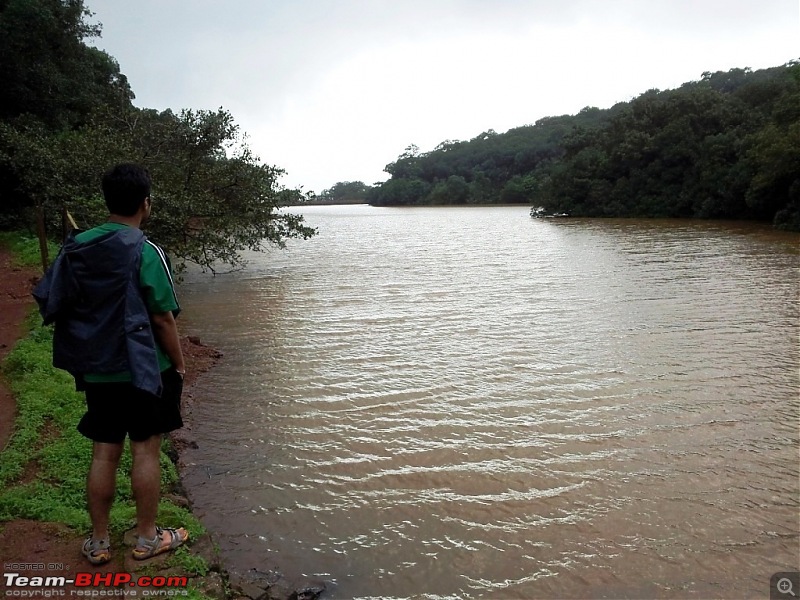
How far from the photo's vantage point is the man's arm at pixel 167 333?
9.19 ft

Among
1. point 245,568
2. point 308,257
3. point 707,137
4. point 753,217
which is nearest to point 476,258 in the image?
point 308,257

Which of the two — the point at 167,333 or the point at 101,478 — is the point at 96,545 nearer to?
the point at 101,478

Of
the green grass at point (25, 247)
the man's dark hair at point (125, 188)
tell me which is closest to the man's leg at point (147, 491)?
the man's dark hair at point (125, 188)

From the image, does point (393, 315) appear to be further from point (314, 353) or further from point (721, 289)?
point (721, 289)

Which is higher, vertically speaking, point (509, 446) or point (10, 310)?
point (10, 310)

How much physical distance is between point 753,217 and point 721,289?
89.1 ft

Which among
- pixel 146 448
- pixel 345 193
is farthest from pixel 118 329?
pixel 345 193

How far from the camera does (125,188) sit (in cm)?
278

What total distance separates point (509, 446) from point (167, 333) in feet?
11.1

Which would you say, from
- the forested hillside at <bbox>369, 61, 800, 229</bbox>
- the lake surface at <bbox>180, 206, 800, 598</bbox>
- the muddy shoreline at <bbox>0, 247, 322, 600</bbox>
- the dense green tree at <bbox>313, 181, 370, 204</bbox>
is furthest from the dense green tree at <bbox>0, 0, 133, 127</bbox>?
the dense green tree at <bbox>313, 181, 370, 204</bbox>

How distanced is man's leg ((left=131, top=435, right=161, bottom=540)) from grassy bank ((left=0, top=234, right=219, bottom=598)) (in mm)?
291

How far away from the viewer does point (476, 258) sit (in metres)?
20.3

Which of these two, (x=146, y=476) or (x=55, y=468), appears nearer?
(x=146, y=476)

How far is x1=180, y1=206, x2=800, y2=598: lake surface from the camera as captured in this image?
3.68 metres
